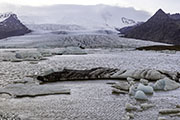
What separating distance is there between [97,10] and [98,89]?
9460cm

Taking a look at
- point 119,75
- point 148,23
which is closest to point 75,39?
point 119,75

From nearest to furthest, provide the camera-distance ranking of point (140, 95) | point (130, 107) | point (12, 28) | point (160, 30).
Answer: point (130, 107) → point (140, 95) → point (160, 30) → point (12, 28)

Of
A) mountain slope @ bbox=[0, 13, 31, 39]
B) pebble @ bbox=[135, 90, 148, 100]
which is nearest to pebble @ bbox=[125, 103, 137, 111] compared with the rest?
pebble @ bbox=[135, 90, 148, 100]

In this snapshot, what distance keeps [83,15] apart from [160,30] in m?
28.2

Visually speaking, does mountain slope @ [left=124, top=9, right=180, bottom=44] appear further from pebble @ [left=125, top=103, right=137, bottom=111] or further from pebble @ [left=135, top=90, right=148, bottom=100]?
pebble @ [left=125, top=103, right=137, bottom=111]

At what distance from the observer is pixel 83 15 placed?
8512cm

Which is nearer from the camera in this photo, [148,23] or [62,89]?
[62,89]

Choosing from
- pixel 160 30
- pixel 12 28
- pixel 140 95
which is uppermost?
pixel 140 95

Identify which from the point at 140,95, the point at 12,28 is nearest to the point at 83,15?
the point at 12,28

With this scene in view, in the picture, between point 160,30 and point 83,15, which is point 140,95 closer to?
point 160,30

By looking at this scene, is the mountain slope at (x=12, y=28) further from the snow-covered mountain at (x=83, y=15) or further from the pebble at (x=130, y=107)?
the pebble at (x=130, y=107)

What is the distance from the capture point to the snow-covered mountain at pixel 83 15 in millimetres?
76875

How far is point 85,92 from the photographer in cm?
663

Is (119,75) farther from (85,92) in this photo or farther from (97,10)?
(97,10)
